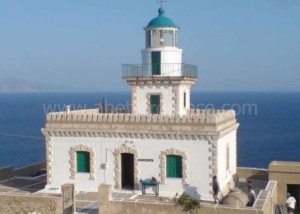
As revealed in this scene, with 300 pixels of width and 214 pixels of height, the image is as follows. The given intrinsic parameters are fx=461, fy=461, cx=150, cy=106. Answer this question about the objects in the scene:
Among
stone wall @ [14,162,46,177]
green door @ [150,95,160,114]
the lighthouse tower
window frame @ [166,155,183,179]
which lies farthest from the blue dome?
stone wall @ [14,162,46,177]

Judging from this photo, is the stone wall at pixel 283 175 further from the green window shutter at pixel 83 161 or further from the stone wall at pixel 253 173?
the green window shutter at pixel 83 161

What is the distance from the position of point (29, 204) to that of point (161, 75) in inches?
352

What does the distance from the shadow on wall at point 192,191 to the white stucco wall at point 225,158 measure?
117cm

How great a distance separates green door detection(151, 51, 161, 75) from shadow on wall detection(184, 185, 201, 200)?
617 cm

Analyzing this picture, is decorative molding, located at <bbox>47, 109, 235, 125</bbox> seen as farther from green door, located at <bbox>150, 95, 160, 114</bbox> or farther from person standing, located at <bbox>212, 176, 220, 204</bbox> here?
person standing, located at <bbox>212, 176, 220, 204</bbox>

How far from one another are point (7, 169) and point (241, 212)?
13666mm

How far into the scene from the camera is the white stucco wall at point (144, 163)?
19750 mm

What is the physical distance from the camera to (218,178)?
65.2ft

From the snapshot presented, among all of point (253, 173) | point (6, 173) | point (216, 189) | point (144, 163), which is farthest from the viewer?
point (253, 173)

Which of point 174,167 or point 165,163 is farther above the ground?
point 165,163

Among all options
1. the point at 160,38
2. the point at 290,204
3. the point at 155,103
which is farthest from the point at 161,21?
the point at 290,204

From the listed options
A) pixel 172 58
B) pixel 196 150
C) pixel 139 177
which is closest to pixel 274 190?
pixel 196 150

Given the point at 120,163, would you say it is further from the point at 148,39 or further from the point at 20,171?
the point at 20,171

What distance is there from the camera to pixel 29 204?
18.2 meters
